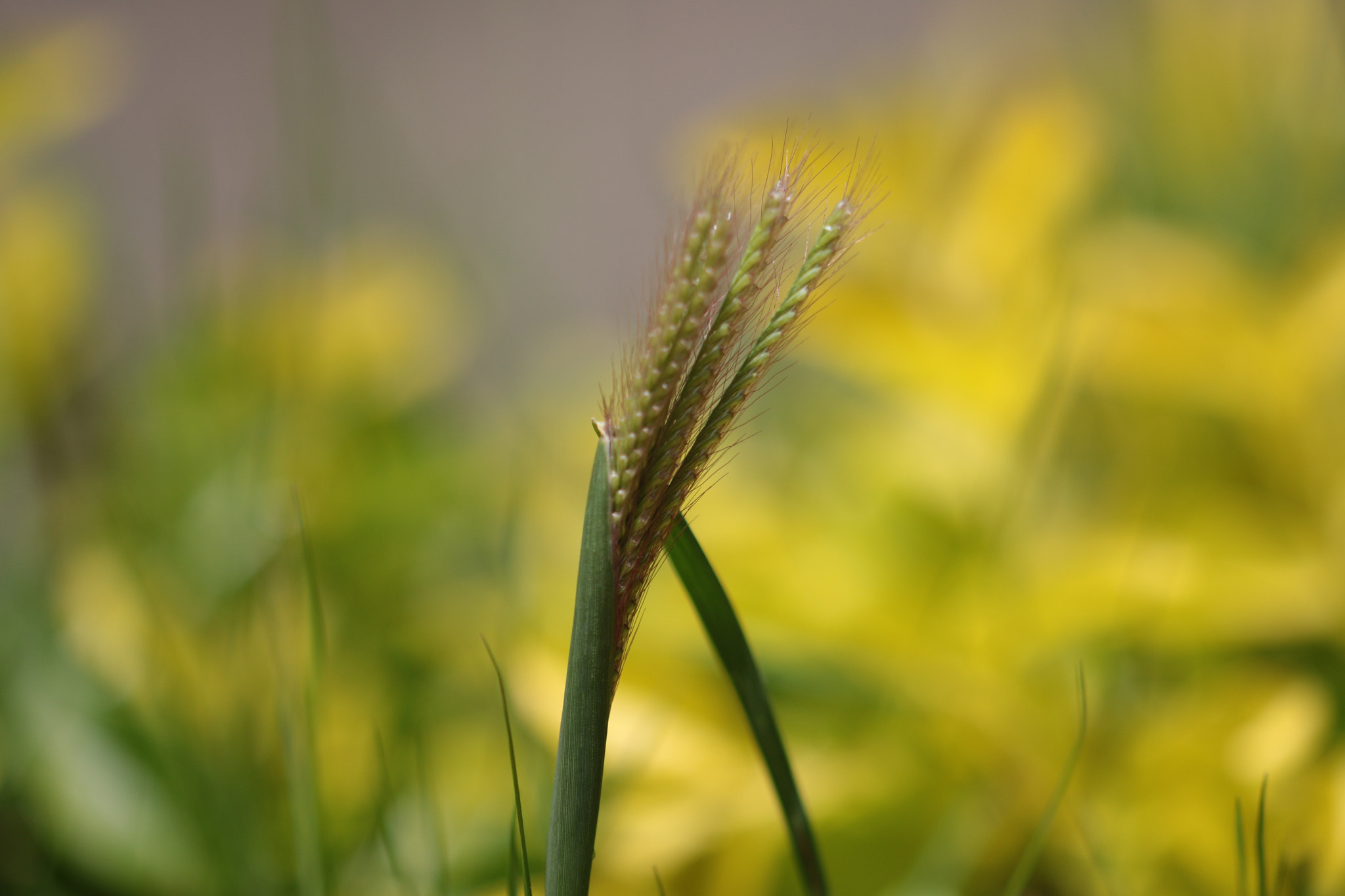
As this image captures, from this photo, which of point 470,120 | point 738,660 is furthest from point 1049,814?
point 470,120

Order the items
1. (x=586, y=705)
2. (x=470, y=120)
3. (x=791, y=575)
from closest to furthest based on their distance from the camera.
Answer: (x=586, y=705)
(x=791, y=575)
(x=470, y=120)

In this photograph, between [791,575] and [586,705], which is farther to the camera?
[791,575]

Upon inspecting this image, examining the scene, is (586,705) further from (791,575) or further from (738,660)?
(791,575)

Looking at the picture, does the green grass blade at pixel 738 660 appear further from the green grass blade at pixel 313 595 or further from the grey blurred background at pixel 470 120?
the grey blurred background at pixel 470 120

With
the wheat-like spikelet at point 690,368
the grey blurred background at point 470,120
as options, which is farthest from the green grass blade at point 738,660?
the grey blurred background at point 470,120

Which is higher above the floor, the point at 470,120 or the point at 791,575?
the point at 470,120

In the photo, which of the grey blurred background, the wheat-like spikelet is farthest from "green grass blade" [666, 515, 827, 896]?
the grey blurred background

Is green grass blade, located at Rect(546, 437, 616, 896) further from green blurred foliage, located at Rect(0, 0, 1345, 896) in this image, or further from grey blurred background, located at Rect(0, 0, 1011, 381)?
grey blurred background, located at Rect(0, 0, 1011, 381)
